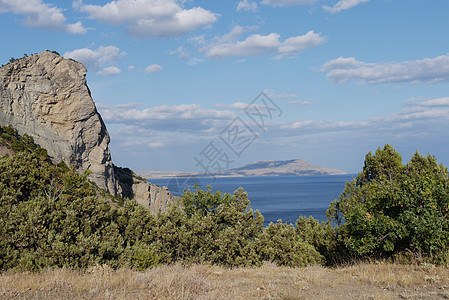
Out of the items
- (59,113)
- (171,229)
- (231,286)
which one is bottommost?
(231,286)

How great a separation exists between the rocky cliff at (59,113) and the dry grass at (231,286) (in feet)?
145

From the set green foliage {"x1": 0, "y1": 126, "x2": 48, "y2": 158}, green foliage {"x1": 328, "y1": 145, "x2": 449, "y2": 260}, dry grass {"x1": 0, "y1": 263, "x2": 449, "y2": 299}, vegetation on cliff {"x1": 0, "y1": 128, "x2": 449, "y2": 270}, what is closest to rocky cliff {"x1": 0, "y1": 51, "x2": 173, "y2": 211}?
green foliage {"x1": 0, "y1": 126, "x2": 48, "y2": 158}

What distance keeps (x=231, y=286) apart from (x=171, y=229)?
19.9ft

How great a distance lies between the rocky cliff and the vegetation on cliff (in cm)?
3829

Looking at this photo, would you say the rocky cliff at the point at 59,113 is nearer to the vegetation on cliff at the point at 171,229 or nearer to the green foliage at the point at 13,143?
the green foliage at the point at 13,143

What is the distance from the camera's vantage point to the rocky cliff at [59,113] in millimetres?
49625

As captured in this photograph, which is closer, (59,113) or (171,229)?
(171,229)

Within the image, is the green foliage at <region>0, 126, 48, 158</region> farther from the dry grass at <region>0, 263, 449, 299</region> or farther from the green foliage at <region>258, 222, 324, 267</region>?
the dry grass at <region>0, 263, 449, 299</region>

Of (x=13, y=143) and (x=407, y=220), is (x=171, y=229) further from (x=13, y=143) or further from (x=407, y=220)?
(x=13, y=143)

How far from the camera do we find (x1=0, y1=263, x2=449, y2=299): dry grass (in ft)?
24.0

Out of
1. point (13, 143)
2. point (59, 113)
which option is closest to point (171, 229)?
point (13, 143)

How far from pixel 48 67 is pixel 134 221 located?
50.9 metres

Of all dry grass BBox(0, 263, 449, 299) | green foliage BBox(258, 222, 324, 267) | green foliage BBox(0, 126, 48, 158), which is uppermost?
green foliage BBox(0, 126, 48, 158)

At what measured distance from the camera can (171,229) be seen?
14.2m
